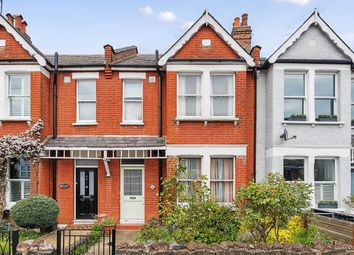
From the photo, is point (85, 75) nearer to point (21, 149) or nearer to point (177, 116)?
point (21, 149)

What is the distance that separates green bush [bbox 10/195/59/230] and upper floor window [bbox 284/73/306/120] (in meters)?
10.5

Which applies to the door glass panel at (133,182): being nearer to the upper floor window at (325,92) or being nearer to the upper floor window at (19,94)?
the upper floor window at (19,94)

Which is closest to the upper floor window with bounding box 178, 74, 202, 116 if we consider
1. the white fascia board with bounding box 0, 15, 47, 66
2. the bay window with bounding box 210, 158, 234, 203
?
the bay window with bounding box 210, 158, 234, 203

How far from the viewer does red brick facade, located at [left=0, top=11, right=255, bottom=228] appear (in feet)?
49.8

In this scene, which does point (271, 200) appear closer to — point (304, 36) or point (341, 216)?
point (341, 216)

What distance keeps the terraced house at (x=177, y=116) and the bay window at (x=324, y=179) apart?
5 centimetres

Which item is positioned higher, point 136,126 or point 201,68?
point 201,68

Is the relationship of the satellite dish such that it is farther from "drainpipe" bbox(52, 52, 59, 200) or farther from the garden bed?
"drainpipe" bbox(52, 52, 59, 200)

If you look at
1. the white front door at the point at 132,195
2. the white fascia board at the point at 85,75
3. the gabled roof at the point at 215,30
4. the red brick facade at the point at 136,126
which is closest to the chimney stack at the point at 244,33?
the red brick facade at the point at 136,126

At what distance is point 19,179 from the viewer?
15664 millimetres

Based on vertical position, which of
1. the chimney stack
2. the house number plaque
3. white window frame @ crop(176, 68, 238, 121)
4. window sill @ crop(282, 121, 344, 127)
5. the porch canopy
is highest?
the chimney stack

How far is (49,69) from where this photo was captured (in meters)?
16.0

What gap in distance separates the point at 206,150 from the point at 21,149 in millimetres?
7530

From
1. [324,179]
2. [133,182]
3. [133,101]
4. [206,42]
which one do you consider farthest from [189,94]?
[324,179]
